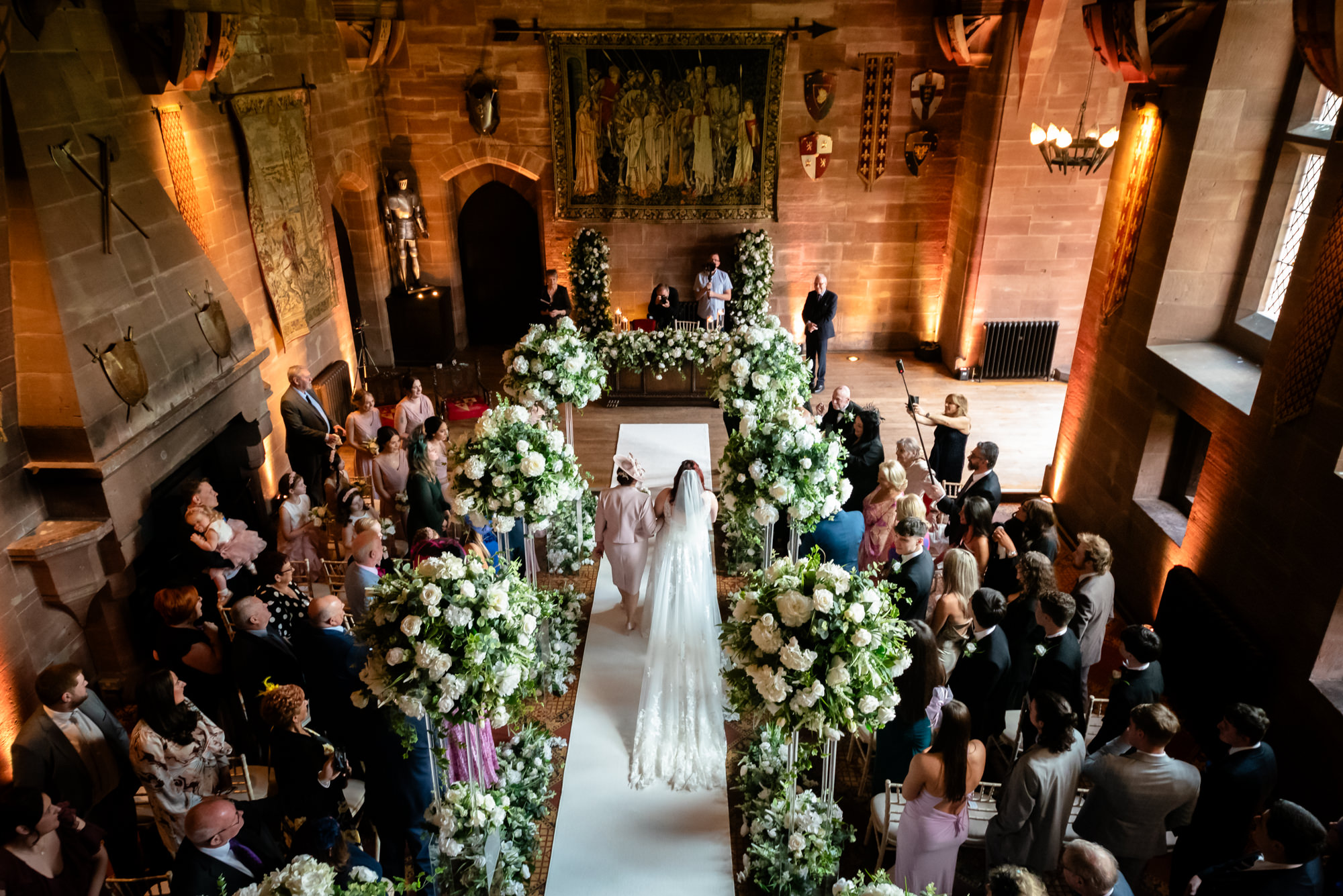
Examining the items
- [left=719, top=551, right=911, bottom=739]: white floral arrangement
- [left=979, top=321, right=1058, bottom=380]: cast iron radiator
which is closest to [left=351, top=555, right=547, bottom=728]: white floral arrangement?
[left=719, top=551, right=911, bottom=739]: white floral arrangement

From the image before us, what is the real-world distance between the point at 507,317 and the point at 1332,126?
10.8 m

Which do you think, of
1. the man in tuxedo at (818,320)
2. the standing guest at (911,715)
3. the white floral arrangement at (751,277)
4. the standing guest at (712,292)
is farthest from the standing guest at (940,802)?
the white floral arrangement at (751,277)

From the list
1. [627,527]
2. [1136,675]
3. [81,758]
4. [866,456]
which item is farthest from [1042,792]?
[81,758]

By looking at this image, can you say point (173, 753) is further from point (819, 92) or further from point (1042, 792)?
point (819, 92)

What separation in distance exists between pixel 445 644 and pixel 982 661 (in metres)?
2.85

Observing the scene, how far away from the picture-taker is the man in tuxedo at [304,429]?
7996 mm

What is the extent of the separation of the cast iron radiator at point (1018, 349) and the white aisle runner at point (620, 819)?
783cm

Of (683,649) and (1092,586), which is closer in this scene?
(1092,586)

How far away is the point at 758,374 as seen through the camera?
25.0 feet

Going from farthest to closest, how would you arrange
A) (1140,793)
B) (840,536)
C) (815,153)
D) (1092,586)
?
(815,153), (840,536), (1092,586), (1140,793)

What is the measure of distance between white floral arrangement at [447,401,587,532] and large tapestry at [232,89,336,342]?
12.8 ft

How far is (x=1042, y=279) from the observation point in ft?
37.8

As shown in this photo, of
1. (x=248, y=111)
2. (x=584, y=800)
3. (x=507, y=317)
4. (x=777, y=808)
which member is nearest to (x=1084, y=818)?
(x=777, y=808)

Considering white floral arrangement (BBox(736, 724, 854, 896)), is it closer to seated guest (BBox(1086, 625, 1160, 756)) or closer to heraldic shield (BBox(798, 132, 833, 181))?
seated guest (BBox(1086, 625, 1160, 756))
